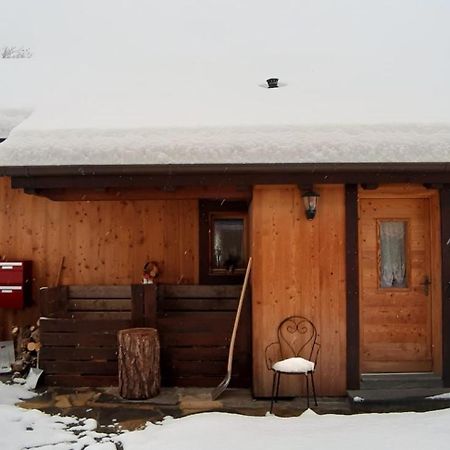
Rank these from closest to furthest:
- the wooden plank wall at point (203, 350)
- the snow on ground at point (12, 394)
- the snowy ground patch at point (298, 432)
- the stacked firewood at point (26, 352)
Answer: the snowy ground patch at point (298, 432), the snow on ground at point (12, 394), the wooden plank wall at point (203, 350), the stacked firewood at point (26, 352)

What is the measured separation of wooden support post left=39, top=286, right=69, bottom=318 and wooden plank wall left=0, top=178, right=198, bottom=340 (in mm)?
555

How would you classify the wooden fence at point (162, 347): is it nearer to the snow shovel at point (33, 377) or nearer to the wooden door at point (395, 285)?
the snow shovel at point (33, 377)

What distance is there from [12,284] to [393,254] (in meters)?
5.37

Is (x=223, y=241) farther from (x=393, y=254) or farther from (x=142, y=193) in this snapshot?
(x=393, y=254)

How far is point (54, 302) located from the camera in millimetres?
7449

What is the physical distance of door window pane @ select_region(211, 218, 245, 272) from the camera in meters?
8.55

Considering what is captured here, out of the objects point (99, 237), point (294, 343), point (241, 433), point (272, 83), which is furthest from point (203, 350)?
point (272, 83)

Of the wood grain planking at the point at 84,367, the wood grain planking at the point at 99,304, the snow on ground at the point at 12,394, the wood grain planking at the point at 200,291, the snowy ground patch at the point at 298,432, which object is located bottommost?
the snow on ground at the point at 12,394

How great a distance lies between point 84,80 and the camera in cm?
859

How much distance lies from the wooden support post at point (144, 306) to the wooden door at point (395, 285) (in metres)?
2.52

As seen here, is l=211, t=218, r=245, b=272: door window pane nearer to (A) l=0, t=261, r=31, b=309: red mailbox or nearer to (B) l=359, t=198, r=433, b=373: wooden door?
(B) l=359, t=198, r=433, b=373: wooden door

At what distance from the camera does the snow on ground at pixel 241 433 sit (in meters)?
4.52

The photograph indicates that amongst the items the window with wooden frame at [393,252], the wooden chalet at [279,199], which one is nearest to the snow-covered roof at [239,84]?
the wooden chalet at [279,199]

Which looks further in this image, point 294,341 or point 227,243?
point 227,243
